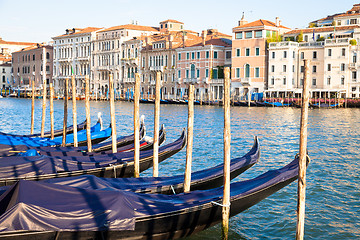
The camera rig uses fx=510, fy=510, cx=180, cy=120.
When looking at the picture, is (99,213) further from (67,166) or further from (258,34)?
(258,34)

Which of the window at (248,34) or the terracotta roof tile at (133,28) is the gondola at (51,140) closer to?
the window at (248,34)

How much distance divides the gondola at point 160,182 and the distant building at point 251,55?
94.0ft

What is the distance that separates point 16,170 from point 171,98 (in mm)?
35870

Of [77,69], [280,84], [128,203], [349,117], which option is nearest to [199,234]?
[128,203]

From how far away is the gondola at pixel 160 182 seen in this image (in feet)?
19.8

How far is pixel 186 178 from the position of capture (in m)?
6.67

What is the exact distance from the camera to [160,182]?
22.2 feet

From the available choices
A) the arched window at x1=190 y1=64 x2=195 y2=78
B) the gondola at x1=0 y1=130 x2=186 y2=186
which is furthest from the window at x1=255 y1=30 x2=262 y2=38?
the gondola at x1=0 y1=130 x2=186 y2=186

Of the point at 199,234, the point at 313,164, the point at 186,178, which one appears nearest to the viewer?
the point at 199,234

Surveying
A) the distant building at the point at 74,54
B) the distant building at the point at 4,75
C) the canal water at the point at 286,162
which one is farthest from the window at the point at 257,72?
the distant building at the point at 4,75

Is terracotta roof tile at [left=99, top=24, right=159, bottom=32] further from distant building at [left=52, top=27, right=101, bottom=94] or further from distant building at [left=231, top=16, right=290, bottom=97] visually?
distant building at [left=231, top=16, right=290, bottom=97]

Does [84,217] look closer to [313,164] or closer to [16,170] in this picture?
[16,170]

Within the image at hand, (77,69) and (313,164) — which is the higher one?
(77,69)

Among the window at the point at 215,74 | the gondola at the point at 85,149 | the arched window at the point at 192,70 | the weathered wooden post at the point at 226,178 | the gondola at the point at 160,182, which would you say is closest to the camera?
the weathered wooden post at the point at 226,178
